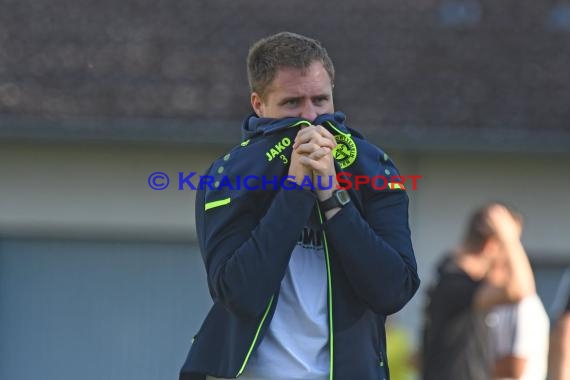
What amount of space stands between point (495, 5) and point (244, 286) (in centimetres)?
878

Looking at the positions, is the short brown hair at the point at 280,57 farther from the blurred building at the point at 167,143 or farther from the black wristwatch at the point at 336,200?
the blurred building at the point at 167,143

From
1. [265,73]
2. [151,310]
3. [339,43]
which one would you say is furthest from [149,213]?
[265,73]

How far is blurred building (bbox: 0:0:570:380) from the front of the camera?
34.8 feet

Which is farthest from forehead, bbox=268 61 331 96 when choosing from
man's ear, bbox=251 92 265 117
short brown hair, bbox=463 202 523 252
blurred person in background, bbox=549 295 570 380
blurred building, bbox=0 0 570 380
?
blurred building, bbox=0 0 570 380

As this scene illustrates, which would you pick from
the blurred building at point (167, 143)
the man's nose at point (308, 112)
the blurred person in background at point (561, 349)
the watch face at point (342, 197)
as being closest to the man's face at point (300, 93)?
the man's nose at point (308, 112)

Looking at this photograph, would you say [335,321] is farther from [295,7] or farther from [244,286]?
[295,7]

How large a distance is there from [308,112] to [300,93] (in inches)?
2.3

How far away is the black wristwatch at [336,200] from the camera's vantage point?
331cm

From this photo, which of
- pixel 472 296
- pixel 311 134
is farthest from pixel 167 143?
pixel 311 134

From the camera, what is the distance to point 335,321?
3305mm

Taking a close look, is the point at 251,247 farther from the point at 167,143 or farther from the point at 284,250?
the point at 167,143

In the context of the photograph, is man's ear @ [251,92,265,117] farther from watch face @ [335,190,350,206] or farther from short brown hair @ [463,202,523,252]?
short brown hair @ [463,202,523,252]

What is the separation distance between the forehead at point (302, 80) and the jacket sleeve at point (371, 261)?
1.10ft

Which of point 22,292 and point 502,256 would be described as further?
point 22,292
